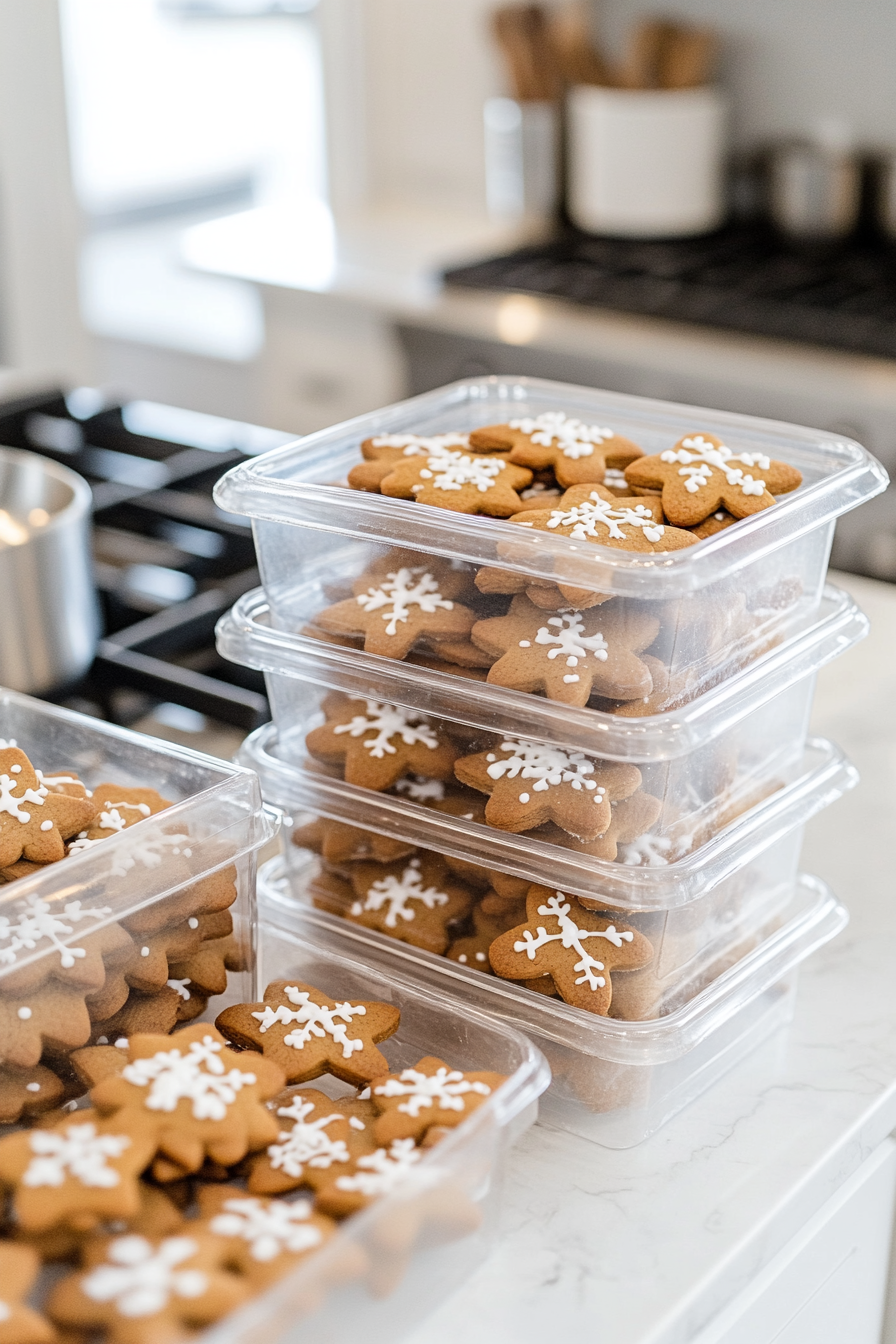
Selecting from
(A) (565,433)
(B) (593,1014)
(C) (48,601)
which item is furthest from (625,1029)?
(C) (48,601)

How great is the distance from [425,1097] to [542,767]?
0.18 metres

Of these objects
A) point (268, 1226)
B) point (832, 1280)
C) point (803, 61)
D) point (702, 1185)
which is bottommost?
point (832, 1280)

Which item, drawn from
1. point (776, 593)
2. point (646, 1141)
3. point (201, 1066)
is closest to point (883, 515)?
point (776, 593)

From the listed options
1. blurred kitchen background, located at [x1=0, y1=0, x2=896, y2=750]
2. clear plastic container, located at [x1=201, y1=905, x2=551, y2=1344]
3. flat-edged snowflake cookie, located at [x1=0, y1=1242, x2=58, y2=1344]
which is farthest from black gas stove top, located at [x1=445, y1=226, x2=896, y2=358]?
flat-edged snowflake cookie, located at [x1=0, y1=1242, x2=58, y2=1344]

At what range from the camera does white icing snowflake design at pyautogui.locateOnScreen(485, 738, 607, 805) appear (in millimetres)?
684

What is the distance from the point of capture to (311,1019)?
65 cm

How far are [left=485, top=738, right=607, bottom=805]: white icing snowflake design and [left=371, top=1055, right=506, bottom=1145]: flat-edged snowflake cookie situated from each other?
0.14m

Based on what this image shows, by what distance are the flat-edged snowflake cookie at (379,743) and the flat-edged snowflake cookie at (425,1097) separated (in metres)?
0.18

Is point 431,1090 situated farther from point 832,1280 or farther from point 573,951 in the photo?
point 832,1280

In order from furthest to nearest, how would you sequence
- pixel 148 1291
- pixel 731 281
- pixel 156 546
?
1. pixel 731 281
2. pixel 156 546
3. pixel 148 1291

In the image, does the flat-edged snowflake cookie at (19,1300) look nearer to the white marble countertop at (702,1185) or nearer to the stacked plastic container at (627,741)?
the white marble countertop at (702,1185)

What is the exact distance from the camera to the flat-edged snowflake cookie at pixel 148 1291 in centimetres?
46

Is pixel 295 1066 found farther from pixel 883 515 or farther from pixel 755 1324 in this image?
pixel 883 515

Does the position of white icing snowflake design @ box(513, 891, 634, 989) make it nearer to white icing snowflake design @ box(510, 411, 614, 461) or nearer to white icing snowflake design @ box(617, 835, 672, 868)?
white icing snowflake design @ box(617, 835, 672, 868)
